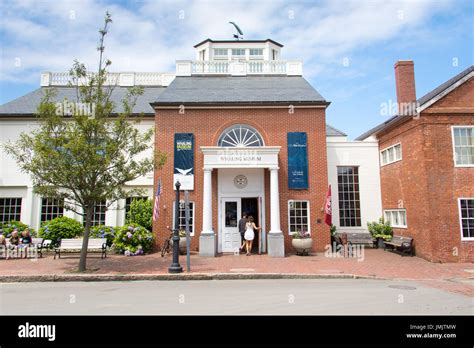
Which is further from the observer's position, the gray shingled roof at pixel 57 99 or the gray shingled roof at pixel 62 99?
the gray shingled roof at pixel 57 99

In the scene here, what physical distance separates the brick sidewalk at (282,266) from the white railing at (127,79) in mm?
12899

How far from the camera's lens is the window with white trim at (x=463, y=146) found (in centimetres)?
1408

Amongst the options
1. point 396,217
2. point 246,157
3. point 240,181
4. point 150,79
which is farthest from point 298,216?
point 150,79

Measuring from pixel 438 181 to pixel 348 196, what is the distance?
543 cm

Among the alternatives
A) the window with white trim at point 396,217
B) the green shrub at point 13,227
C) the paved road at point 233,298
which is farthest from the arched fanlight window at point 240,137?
the green shrub at point 13,227

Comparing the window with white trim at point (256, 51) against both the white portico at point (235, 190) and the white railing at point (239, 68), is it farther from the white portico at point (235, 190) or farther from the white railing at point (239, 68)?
the white portico at point (235, 190)


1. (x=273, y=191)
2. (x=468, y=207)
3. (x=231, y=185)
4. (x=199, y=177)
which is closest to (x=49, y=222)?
(x=199, y=177)

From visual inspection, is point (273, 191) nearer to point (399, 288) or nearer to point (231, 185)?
point (231, 185)

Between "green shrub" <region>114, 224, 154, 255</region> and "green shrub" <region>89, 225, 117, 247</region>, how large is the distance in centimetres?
113

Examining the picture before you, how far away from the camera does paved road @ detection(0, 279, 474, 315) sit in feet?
21.4

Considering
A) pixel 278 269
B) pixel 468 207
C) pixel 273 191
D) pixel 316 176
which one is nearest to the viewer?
pixel 278 269

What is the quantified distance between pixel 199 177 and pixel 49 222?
327 inches

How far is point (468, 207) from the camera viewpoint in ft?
45.1

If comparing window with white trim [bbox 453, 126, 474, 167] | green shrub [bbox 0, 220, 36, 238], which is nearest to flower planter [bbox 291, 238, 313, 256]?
window with white trim [bbox 453, 126, 474, 167]
